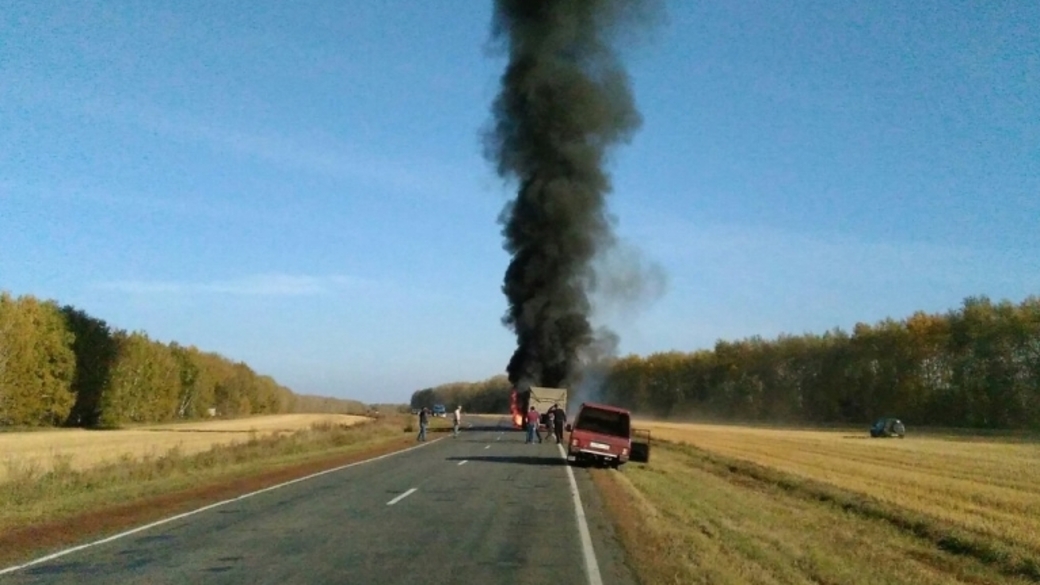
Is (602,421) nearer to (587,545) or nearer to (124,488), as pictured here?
(124,488)

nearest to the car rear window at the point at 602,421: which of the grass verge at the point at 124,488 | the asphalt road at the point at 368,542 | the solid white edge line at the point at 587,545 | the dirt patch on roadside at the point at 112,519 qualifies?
the grass verge at the point at 124,488

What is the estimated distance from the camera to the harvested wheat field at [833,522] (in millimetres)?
10477

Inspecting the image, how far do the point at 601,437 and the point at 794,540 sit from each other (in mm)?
13834

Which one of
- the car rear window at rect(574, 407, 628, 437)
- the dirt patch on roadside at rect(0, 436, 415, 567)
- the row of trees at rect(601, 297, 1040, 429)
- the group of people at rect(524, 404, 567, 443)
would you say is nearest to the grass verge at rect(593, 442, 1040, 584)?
the car rear window at rect(574, 407, 628, 437)

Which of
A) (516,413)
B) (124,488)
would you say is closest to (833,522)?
(124,488)

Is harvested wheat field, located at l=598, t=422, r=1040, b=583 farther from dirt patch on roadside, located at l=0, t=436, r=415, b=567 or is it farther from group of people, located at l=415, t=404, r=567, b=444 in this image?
group of people, located at l=415, t=404, r=567, b=444

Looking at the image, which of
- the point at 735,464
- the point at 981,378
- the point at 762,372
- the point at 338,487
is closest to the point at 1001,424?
the point at 981,378

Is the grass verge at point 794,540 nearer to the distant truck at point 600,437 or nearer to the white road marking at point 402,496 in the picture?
the white road marking at point 402,496

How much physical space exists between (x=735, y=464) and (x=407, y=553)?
831 inches

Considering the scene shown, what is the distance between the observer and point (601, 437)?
86.6 feet

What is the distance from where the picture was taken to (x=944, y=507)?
17.3m

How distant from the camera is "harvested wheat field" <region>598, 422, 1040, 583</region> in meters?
10.5

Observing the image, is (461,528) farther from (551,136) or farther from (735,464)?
(551,136)

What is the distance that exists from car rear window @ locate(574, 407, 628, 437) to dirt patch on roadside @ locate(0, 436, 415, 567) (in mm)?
9274
